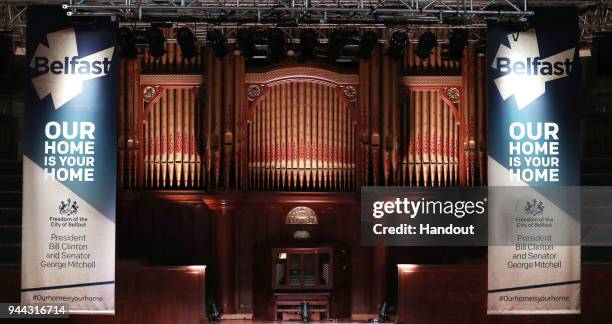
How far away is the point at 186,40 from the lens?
1199cm

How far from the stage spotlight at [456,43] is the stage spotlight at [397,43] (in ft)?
1.75

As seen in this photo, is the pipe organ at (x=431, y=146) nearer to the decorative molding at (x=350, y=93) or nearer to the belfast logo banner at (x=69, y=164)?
the decorative molding at (x=350, y=93)

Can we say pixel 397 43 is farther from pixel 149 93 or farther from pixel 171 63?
pixel 149 93

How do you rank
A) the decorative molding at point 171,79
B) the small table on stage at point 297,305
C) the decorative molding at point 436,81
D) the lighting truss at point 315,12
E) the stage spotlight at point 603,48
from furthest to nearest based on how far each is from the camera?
1. the decorative molding at point 436,81
2. the decorative molding at point 171,79
3. the small table on stage at point 297,305
4. the stage spotlight at point 603,48
5. the lighting truss at point 315,12

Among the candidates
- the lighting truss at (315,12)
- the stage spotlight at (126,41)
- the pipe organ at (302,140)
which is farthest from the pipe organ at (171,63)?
the lighting truss at (315,12)

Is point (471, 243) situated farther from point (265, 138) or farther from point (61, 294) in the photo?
point (61, 294)

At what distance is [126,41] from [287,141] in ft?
8.60

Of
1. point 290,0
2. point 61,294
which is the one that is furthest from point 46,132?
point 290,0

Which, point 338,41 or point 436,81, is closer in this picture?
point 338,41

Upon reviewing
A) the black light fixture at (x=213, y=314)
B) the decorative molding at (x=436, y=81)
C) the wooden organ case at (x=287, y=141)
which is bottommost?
the black light fixture at (x=213, y=314)

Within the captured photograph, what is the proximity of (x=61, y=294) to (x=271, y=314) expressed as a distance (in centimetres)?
359

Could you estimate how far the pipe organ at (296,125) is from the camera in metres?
13.7

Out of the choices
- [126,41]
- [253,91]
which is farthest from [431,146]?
[126,41]

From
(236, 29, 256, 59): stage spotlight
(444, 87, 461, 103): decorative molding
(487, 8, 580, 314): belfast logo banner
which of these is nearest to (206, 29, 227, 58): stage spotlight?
(236, 29, 256, 59): stage spotlight
